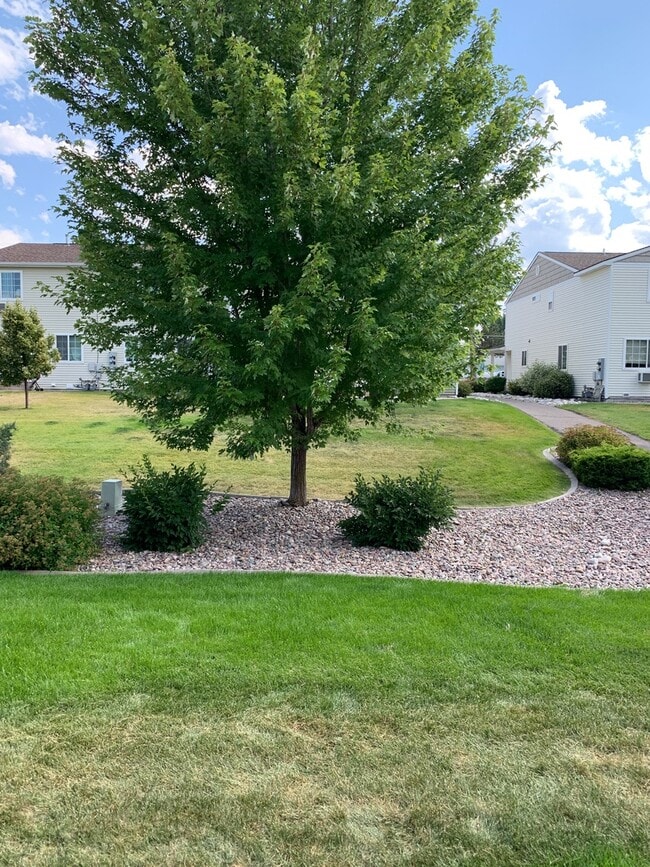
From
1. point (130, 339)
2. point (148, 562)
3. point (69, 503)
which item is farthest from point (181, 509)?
point (130, 339)

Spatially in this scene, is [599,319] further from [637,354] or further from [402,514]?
[402,514]

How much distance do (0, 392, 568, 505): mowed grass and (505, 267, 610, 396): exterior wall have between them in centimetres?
993

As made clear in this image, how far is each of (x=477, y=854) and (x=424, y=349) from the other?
471 centimetres

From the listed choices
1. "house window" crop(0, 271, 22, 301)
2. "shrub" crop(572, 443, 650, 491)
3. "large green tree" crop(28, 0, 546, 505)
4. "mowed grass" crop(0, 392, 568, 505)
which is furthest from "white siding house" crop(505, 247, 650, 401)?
"house window" crop(0, 271, 22, 301)

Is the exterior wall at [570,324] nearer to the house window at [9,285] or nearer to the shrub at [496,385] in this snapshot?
the shrub at [496,385]

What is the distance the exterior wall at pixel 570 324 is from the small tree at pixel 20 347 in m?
21.8

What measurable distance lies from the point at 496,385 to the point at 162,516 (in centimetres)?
2932

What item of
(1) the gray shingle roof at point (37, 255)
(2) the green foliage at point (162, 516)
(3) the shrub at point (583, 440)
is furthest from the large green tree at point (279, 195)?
(1) the gray shingle roof at point (37, 255)

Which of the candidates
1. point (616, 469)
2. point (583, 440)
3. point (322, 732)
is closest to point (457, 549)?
point (322, 732)

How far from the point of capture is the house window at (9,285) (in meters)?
27.7

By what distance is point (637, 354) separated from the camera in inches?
958

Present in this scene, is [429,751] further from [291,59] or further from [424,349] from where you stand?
[291,59]

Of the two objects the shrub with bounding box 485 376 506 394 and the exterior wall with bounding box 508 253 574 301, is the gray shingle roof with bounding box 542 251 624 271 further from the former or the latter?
the shrub with bounding box 485 376 506 394

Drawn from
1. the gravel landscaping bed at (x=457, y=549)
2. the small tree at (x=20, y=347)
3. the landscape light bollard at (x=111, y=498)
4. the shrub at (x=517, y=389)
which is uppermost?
the small tree at (x=20, y=347)
